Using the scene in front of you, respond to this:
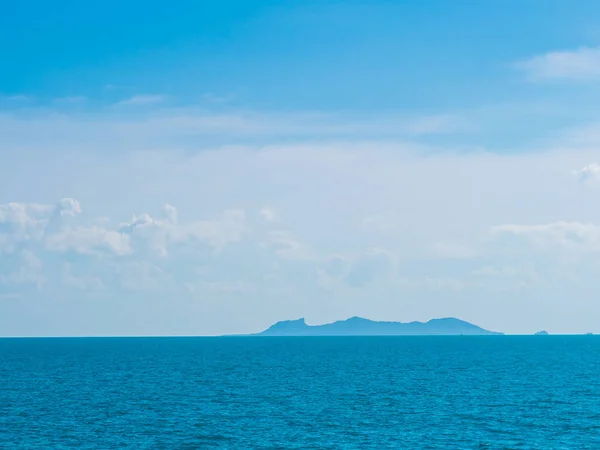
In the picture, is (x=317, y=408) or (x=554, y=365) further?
(x=554, y=365)

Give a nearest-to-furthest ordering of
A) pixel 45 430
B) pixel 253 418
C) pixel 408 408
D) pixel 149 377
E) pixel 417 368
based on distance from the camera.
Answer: pixel 45 430 → pixel 253 418 → pixel 408 408 → pixel 149 377 → pixel 417 368

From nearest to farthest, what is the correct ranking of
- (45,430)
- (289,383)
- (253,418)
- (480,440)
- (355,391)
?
(480,440)
(45,430)
(253,418)
(355,391)
(289,383)

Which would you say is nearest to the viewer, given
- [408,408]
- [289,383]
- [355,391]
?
[408,408]

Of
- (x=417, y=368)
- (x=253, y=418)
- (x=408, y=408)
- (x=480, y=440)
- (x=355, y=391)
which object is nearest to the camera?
(x=480, y=440)

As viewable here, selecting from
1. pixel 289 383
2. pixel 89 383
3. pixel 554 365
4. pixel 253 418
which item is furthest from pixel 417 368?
pixel 253 418

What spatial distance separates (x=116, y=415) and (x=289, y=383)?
47.1 metres

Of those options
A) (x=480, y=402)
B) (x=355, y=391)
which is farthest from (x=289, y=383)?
(x=480, y=402)

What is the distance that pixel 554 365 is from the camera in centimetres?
17825

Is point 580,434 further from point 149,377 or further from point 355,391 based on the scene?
point 149,377

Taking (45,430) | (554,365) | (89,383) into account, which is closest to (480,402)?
(45,430)

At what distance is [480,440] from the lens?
7131 centimetres

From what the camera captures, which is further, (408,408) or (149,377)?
(149,377)

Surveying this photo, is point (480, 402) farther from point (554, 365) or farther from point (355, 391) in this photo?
point (554, 365)

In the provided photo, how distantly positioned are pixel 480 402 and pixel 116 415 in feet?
157
